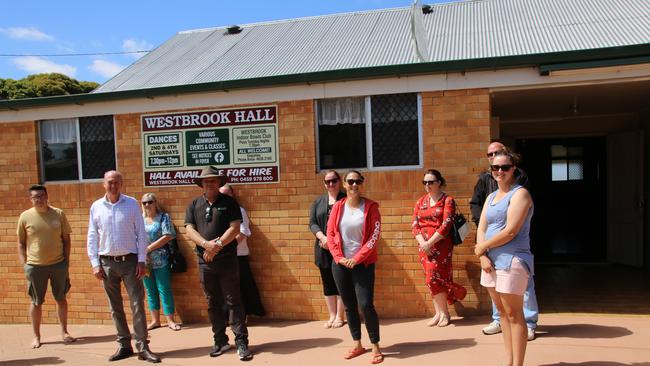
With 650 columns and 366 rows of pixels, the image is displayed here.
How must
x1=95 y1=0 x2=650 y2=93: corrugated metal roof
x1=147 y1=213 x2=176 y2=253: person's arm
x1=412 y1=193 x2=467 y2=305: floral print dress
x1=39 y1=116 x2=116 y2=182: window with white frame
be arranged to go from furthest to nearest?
x1=95 y1=0 x2=650 y2=93: corrugated metal roof < x1=39 y1=116 x2=116 y2=182: window with white frame < x1=147 y1=213 x2=176 y2=253: person's arm < x1=412 y1=193 x2=467 y2=305: floral print dress

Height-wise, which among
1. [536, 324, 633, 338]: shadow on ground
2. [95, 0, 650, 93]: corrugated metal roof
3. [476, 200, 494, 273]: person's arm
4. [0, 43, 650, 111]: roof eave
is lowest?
[536, 324, 633, 338]: shadow on ground

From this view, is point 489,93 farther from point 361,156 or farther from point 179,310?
point 179,310

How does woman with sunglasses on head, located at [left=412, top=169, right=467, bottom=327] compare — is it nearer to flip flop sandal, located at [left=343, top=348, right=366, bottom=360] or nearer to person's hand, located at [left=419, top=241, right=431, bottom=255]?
person's hand, located at [left=419, top=241, right=431, bottom=255]

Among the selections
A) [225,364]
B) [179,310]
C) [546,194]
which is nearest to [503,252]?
[225,364]

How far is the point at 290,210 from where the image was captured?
566 centimetres

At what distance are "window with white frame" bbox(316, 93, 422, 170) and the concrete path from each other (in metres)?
1.80

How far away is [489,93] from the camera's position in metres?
5.17

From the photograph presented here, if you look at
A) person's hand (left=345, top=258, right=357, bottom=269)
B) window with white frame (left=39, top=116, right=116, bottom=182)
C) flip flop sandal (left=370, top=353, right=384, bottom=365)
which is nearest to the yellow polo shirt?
window with white frame (left=39, top=116, right=116, bottom=182)

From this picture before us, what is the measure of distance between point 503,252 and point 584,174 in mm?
6080

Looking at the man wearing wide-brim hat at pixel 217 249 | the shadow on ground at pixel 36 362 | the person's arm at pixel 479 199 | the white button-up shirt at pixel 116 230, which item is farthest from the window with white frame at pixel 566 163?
the shadow on ground at pixel 36 362

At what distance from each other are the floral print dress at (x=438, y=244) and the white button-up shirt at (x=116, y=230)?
275cm

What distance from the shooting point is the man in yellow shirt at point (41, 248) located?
5.27m

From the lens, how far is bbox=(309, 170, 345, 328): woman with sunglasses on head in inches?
195

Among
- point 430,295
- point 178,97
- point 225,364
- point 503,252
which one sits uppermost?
point 178,97
